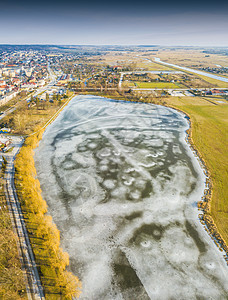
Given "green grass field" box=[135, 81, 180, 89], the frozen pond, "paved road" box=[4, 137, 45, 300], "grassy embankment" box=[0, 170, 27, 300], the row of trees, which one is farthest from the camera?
"green grass field" box=[135, 81, 180, 89]

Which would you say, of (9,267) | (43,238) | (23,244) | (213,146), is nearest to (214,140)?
(213,146)

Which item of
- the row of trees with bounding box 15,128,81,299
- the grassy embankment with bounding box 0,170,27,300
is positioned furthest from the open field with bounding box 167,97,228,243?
the grassy embankment with bounding box 0,170,27,300

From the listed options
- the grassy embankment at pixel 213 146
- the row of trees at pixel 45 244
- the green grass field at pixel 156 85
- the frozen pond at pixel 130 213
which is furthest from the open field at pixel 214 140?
the green grass field at pixel 156 85

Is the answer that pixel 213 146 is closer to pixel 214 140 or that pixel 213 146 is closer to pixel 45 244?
pixel 214 140

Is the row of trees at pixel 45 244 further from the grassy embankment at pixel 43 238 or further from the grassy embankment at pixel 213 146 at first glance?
the grassy embankment at pixel 213 146

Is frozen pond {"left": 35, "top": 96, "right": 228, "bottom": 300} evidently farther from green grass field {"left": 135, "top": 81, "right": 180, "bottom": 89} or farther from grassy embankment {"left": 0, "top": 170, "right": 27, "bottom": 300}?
green grass field {"left": 135, "top": 81, "right": 180, "bottom": 89}

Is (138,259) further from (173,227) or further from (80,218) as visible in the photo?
(80,218)
